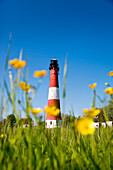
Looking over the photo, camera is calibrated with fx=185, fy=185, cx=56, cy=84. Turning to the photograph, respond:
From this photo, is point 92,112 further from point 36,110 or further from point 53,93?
point 53,93

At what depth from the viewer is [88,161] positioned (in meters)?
0.97

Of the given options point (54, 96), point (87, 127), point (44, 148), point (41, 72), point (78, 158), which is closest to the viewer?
point (87, 127)

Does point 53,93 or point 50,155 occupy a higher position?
point 53,93

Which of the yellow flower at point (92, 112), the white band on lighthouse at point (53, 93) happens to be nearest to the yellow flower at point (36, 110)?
the yellow flower at point (92, 112)

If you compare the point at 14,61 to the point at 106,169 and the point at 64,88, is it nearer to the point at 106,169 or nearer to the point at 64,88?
the point at 64,88

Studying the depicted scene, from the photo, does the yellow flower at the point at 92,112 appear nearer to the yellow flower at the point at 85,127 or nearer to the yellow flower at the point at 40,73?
the yellow flower at the point at 85,127

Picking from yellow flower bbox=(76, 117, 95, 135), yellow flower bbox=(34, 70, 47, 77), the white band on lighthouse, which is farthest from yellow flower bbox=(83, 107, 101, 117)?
the white band on lighthouse

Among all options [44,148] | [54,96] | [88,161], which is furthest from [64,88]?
[54,96]

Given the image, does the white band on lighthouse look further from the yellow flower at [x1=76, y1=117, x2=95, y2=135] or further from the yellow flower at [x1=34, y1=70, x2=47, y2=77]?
the yellow flower at [x1=76, y1=117, x2=95, y2=135]

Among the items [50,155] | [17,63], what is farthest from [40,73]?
[50,155]

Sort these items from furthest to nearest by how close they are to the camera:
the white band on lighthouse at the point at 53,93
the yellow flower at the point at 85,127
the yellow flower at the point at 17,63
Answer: the white band on lighthouse at the point at 53,93, the yellow flower at the point at 17,63, the yellow flower at the point at 85,127

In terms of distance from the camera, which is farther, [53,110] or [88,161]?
[88,161]

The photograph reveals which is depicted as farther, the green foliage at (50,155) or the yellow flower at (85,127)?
the green foliage at (50,155)

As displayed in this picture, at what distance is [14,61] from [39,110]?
0.23m
